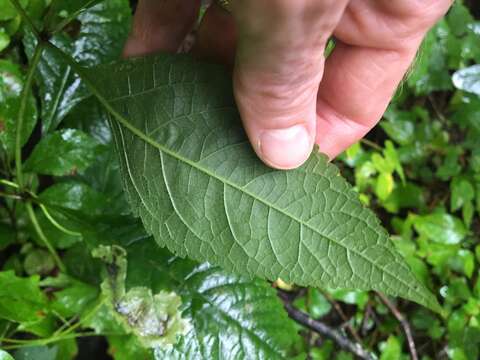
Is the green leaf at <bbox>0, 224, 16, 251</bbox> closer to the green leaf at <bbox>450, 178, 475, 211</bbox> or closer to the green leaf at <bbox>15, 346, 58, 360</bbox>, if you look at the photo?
the green leaf at <bbox>15, 346, 58, 360</bbox>

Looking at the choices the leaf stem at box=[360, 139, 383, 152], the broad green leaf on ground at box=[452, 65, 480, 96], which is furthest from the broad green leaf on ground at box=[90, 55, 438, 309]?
the broad green leaf on ground at box=[452, 65, 480, 96]

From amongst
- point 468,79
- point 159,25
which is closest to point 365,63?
point 159,25

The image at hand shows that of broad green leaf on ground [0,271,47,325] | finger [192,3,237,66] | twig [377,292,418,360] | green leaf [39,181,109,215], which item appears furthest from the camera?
twig [377,292,418,360]

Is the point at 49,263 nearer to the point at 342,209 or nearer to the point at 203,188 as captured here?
the point at 203,188

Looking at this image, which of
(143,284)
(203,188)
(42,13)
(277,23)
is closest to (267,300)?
(143,284)

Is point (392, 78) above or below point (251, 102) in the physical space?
below

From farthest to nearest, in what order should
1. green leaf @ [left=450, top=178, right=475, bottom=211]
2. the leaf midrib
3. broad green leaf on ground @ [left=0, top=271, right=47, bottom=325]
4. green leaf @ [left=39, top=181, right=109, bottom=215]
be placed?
Result: green leaf @ [left=450, top=178, right=475, bottom=211] < green leaf @ [left=39, top=181, right=109, bottom=215] < broad green leaf on ground @ [left=0, top=271, right=47, bottom=325] < the leaf midrib

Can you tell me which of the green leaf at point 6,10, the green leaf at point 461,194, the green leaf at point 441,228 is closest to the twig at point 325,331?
the green leaf at point 441,228
